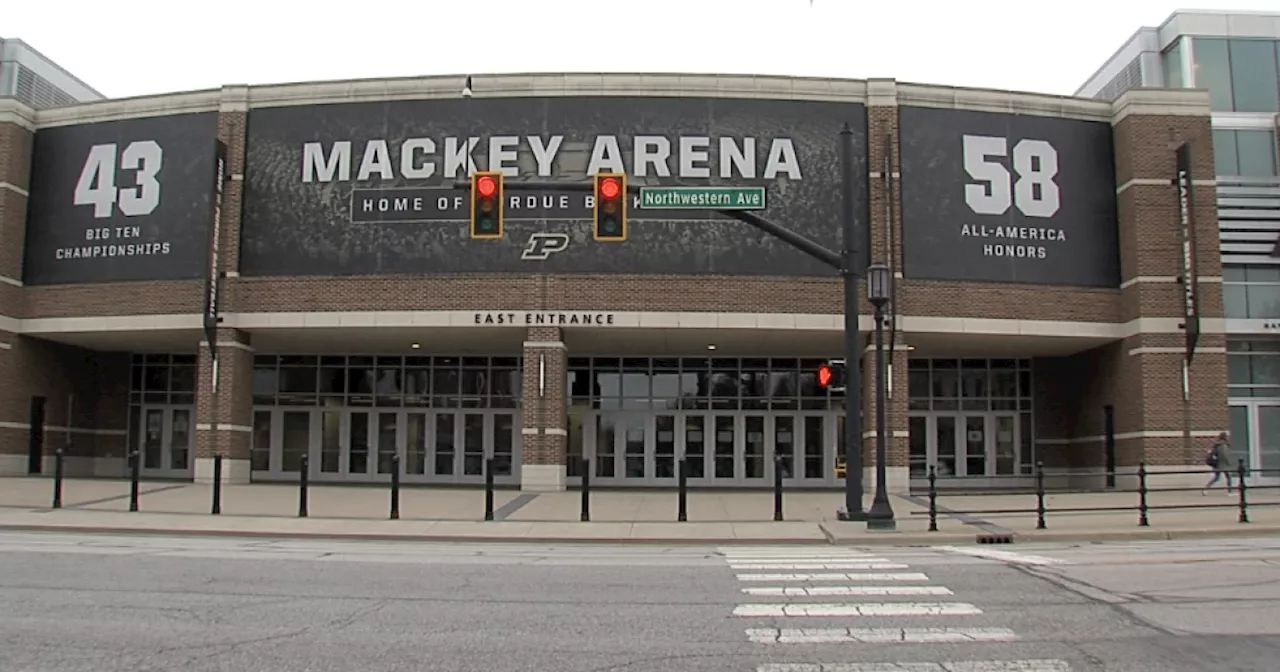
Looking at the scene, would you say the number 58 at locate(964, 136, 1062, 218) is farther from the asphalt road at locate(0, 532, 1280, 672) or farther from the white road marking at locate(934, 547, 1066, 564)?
the asphalt road at locate(0, 532, 1280, 672)

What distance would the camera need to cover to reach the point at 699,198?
1772cm

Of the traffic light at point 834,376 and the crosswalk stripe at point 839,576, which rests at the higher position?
the traffic light at point 834,376

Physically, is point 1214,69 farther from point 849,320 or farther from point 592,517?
point 592,517

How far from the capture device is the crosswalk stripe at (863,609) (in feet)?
29.6

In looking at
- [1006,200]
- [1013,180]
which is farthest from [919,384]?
[1013,180]

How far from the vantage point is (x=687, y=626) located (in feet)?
28.0

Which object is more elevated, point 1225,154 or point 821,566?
point 1225,154

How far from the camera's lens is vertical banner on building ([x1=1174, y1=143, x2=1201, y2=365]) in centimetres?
2602

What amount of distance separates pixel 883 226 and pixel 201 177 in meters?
18.0

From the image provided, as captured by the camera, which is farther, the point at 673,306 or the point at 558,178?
the point at 558,178

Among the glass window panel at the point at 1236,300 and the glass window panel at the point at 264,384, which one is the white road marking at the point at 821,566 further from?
the glass window panel at the point at 264,384

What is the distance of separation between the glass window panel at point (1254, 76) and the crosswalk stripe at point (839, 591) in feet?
95.9

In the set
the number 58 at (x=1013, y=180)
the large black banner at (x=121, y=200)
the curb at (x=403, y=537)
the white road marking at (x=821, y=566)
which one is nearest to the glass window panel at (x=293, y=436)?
the large black banner at (x=121, y=200)

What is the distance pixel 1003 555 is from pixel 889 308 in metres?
13.1
